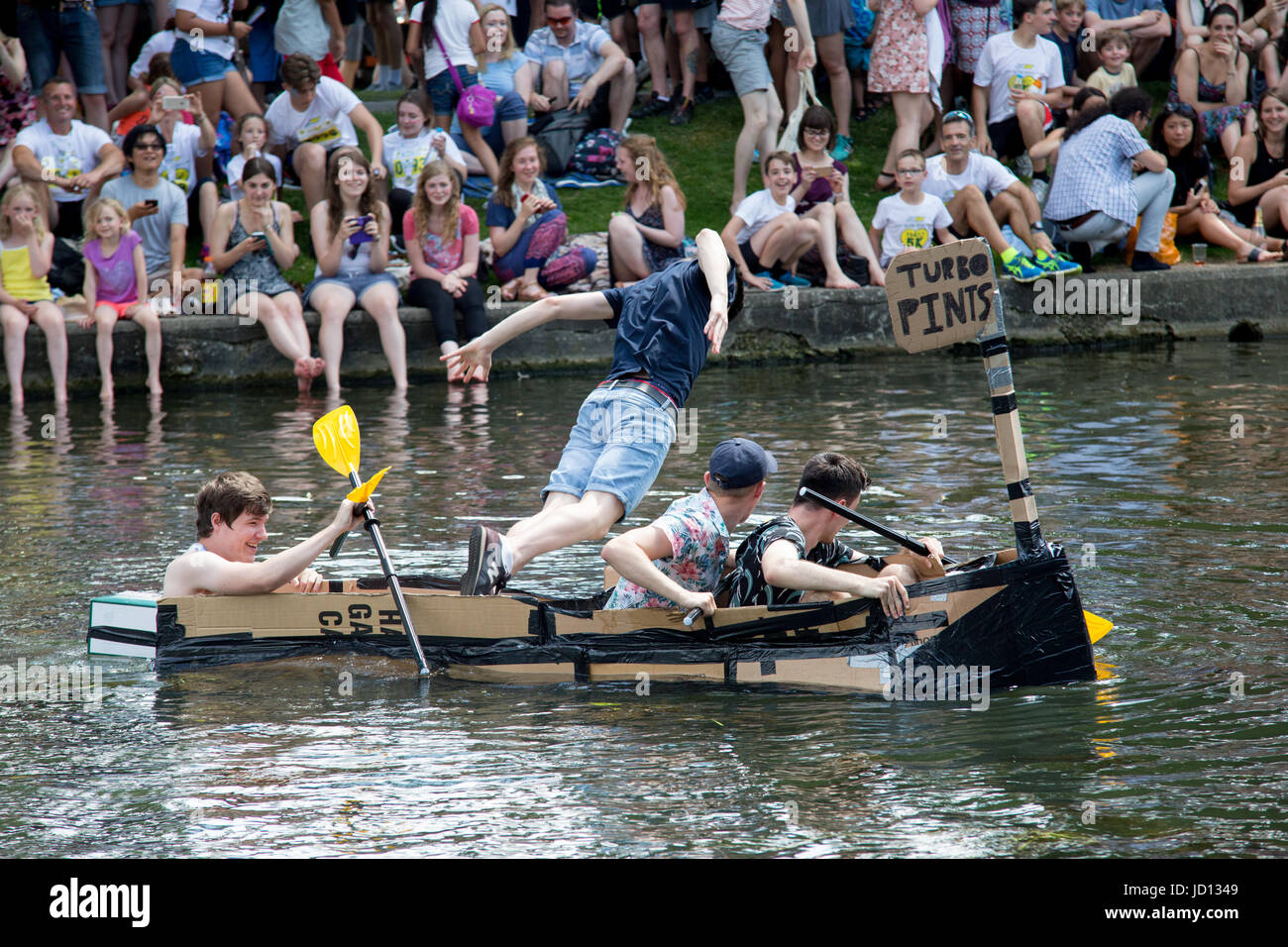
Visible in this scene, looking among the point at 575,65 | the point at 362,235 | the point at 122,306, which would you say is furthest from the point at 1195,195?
the point at 122,306

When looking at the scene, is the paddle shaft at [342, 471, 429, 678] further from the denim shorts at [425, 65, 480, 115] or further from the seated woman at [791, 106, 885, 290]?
the denim shorts at [425, 65, 480, 115]

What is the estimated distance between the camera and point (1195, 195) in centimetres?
1402

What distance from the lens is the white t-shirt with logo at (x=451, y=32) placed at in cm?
1311

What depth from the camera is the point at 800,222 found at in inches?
504

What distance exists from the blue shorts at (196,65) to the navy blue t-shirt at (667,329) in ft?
27.6

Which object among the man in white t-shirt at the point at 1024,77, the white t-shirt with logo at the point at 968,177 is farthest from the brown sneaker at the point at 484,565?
the man in white t-shirt at the point at 1024,77

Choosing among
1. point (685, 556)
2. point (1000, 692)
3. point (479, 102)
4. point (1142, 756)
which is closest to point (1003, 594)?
point (1000, 692)

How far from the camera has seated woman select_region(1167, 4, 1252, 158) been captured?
14.5 metres

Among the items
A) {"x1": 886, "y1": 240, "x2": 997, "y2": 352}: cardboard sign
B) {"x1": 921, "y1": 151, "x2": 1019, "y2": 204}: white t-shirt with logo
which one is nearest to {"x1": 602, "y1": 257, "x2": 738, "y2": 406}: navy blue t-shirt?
{"x1": 886, "y1": 240, "x2": 997, "y2": 352}: cardboard sign

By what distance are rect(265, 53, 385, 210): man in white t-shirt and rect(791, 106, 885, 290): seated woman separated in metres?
3.59

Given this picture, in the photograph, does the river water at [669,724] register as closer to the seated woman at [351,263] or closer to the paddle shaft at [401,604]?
the paddle shaft at [401,604]

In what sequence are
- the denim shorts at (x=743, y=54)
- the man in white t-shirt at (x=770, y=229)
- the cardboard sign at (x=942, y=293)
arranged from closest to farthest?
the cardboard sign at (x=942, y=293) → the man in white t-shirt at (x=770, y=229) → the denim shorts at (x=743, y=54)

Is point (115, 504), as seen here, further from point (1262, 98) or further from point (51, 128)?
point (1262, 98)

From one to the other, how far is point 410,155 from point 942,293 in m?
8.77
